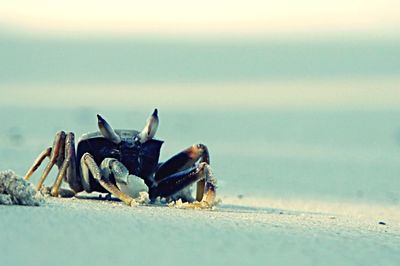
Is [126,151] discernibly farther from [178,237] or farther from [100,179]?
[178,237]

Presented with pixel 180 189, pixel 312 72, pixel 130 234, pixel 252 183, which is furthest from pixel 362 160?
pixel 312 72

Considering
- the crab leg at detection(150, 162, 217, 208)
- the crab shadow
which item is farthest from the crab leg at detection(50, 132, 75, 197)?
the crab shadow

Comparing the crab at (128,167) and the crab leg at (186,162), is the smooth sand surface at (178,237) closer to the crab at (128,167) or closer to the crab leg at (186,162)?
the crab at (128,167)

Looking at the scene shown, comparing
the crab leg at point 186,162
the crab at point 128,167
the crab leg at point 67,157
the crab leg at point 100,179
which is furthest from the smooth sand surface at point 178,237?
the crab leg at point 186,162

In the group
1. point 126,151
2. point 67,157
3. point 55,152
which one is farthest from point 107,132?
point 55,152

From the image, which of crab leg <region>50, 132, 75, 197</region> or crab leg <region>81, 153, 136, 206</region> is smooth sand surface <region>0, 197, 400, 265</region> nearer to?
crab leg <region>81, 153, 136, 206</region>

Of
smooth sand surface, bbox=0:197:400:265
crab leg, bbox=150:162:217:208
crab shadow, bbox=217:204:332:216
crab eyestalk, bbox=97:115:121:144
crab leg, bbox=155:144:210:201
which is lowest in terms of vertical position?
smooth sand surface, bbox=0:197:400:265

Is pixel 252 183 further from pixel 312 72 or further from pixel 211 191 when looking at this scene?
pixel 312 72

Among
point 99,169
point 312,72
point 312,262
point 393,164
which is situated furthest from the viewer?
point 312,72
